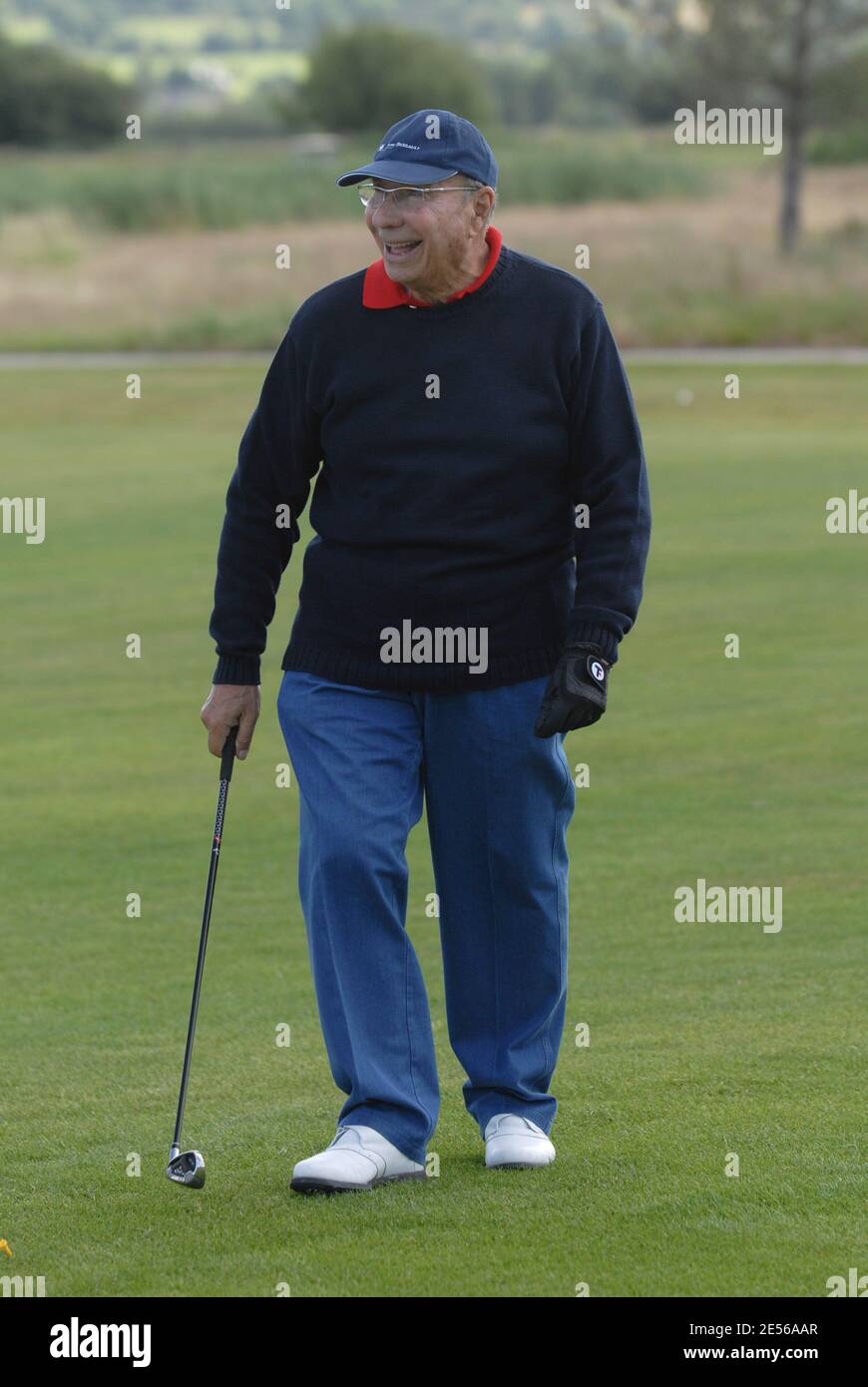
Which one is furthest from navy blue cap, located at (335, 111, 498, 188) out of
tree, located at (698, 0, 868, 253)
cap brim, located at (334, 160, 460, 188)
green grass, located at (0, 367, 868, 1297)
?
tree, located at (698, 0, 868, 253)

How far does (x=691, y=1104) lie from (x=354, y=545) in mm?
1530

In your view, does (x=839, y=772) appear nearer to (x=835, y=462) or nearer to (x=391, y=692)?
(x=391, y=692)

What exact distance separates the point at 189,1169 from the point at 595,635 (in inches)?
52.8

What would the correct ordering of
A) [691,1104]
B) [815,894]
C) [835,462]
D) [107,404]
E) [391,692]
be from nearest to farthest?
[391,692], [691,1104], [815,894], [835,462], [107,404]

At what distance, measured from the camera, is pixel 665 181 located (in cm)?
5803

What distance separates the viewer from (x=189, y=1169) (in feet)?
15.1

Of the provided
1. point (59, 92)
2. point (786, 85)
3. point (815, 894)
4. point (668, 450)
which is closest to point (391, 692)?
point (815, 894)

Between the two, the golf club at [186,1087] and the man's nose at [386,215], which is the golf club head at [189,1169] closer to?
the golf club at [186,1087]

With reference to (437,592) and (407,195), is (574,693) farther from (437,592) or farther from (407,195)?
(407,195)

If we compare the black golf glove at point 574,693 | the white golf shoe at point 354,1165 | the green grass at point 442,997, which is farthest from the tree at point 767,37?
the white golf shoe at point 354,1165

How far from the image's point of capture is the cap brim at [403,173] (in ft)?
15.3

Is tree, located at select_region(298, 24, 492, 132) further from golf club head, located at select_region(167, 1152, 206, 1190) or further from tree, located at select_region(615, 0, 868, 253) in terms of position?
golf club head, located at select_region(167, 1152, 206, 1190)

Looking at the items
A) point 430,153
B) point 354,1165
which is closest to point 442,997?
point 354,1165
